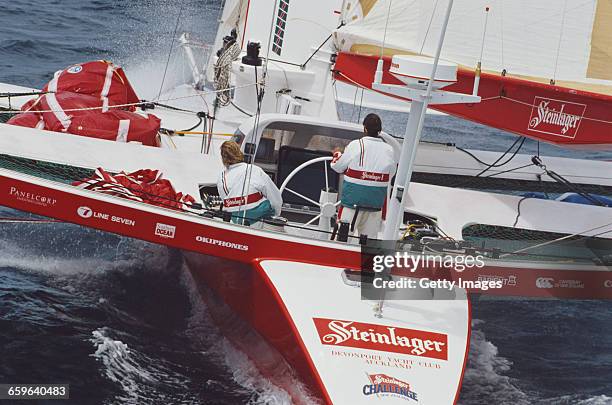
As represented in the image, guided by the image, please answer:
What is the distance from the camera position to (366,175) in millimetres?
7293

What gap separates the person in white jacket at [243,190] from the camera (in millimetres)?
7258

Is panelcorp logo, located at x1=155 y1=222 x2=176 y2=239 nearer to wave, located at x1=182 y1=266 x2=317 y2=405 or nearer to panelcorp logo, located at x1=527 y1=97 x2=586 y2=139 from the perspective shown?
wave, located at x1=182 y1=266 x2=317 y2=405

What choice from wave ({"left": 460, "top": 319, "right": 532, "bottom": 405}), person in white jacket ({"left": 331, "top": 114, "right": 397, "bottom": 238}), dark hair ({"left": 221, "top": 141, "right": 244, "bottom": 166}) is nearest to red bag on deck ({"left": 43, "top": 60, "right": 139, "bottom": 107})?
dark hair ({"left": 221, "top": 141, "right": 244, "bottom": 166})

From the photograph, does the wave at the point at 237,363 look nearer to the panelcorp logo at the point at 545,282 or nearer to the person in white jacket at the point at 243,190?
the person in white jacket at the point at 243,190

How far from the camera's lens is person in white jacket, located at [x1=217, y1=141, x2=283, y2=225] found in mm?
7258

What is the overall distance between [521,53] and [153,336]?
394 cm

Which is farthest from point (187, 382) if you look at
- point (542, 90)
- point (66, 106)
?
point (542, 90)

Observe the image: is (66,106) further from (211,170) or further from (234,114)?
(234,114)

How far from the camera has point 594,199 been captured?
9727 mm

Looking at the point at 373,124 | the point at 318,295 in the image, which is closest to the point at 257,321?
the point at 318,295

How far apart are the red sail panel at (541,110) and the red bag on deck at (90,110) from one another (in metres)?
2.33

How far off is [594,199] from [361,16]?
273cm

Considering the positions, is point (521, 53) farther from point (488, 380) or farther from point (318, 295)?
point (318, 295)

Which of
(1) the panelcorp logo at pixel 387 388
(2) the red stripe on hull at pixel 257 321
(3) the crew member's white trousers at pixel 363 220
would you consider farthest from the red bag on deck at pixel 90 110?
(1) the panelcorp logo at pixel 387 388
